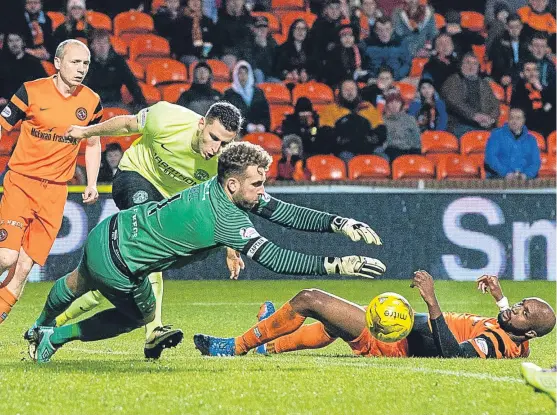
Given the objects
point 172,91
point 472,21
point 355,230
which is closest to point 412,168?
point 172,91

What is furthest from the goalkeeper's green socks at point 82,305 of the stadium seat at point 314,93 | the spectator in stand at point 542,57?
the spectator in stand at point 542,57

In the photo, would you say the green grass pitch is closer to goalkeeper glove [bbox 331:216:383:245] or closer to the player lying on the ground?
the player lying on the ground

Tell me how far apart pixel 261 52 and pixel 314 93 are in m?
1.02

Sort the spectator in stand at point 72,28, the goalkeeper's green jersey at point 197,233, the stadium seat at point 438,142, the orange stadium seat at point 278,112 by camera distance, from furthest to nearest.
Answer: the orange stadium seat at point 278,112 < the stadium seat at point 438,142 < the spectator in stand at point 72,28 < the goalkeeper's green jersey at point 197,233

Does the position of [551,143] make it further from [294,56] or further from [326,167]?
[294,56]

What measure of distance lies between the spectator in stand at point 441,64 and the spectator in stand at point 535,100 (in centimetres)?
109

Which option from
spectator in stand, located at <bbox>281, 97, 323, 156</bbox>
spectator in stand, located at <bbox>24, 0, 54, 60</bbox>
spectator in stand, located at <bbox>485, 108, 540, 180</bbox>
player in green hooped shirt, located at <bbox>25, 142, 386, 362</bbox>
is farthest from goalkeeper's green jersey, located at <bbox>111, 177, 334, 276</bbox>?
spectator in stand, located at <bbox>24, 0, 54, 60</bbox>

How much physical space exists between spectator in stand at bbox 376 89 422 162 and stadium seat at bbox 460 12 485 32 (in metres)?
3.95

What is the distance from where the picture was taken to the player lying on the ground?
769 cm

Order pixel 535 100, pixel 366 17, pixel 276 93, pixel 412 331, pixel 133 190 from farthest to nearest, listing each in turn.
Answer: pixel 366 17 → pixel 535 100 → pixel 276 93 → pixel 133 190 → pixel 412 331

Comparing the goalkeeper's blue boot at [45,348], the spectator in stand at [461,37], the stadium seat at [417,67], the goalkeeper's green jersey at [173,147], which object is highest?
the spectator in stand at [461,37]

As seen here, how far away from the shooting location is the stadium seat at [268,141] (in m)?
16.5

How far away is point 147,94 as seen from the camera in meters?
17.4

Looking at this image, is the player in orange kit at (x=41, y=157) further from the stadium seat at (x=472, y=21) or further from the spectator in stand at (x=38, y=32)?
the stadium seat at (x=472, y=21)
